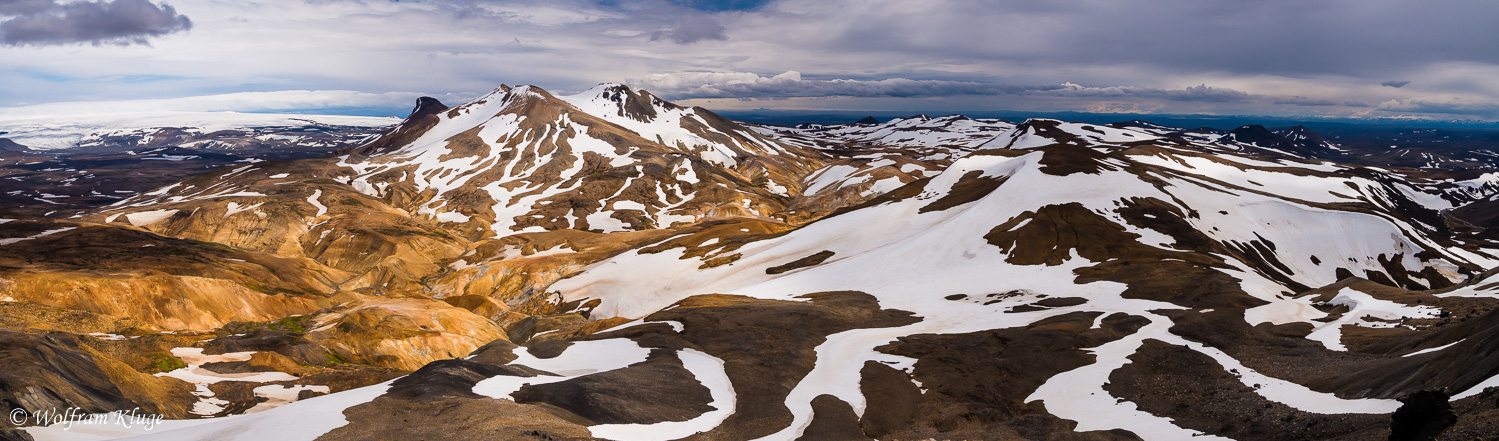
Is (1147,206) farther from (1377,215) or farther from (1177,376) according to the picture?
(1177,376)

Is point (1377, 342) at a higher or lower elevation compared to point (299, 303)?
higher

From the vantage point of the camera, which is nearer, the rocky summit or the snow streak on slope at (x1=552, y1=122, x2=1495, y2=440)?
the rocky summit

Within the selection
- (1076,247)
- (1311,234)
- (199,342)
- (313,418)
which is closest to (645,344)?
(313,418)

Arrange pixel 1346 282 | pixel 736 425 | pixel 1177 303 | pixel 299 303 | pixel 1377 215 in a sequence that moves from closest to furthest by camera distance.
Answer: pixel 736 425 < pixel 1177 303 < pixel 1346 282 < pixel 299 303 < pixel 1377 215

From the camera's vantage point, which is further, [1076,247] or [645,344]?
[1076,247]

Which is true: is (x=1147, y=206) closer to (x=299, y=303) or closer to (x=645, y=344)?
(x=645, y=344)

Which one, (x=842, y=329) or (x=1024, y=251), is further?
(x=1024, y=251)

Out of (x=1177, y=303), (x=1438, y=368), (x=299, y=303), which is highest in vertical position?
(x=1438, y=368)

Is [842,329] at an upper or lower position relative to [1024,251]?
lower

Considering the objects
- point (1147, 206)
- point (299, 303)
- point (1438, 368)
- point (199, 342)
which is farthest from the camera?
point (1147, 206)

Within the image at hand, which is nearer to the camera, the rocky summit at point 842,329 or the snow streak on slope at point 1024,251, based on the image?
the rocky summit at point 842,329
